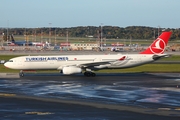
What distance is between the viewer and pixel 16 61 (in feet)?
173

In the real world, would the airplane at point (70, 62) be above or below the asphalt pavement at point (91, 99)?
above

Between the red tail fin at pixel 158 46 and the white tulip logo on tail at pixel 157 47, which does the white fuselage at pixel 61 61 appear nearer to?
the red tail fin at pixel 158 46

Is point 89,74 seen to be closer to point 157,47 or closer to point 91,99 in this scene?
point 157,47

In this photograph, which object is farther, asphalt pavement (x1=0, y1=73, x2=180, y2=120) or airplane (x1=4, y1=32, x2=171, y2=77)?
airplane (x1=4, y1=32, x2=171, y2=77)

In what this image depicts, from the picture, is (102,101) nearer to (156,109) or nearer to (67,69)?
(156,109)

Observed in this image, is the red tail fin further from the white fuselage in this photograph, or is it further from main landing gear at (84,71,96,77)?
main landing gear at (84,71,96,77)

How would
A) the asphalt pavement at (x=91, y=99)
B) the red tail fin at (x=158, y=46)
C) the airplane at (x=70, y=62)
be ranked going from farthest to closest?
the red tail fin at (x=158, y=46) < the airplane at (x=70, y=62) < the asphalt pavement at (x=91, y=99)

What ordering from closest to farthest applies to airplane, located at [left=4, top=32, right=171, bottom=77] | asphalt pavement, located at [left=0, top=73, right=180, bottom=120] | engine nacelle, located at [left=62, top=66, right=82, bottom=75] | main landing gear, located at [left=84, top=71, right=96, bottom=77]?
asphalt pavement, located at [left=0, top=73, right=180, bottom=120]
engine nacelle, located at [left=62, top=66, right=82, bottom=75]
main landing gear, located at [left=84, top=71, right=96, bottom=77]
airplane, located at [left=4, top=32, right=171, bottom=77]

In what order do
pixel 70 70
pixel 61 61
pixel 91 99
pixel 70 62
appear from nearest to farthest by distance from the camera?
pixel 91 99, pixel 70 70, pixel 61 61, pixel 70 62

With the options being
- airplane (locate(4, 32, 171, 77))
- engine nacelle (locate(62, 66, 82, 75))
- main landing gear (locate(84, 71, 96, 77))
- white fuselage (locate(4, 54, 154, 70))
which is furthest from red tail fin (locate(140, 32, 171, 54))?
engine nacelle (locate(62, 66, 82, 75))

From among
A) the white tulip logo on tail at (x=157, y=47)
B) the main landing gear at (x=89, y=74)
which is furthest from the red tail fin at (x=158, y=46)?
the main landing gear at (x=89, y=74)

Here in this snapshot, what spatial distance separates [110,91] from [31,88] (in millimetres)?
7812

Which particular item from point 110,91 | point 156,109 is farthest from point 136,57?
point 156,109

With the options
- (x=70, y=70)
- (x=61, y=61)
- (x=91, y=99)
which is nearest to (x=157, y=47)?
(x=70, y=70)
